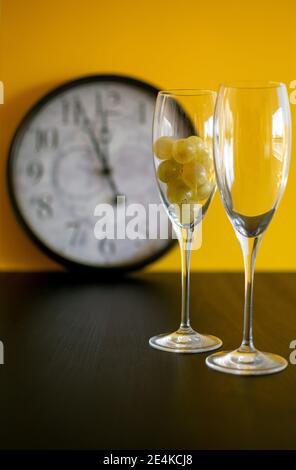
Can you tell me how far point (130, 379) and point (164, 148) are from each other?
25 centimetres

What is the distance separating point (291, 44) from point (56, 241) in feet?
1.79

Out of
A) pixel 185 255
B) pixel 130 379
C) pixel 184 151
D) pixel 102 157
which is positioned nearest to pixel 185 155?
pixel 184 151

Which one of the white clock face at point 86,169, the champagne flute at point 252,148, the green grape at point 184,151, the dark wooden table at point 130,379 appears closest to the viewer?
the dark wooden table at point 130,379

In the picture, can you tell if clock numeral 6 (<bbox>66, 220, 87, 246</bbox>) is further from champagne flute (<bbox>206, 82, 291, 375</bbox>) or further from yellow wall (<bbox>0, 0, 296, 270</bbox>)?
champagne flute (<bbox>206, 82, 291, 375</bbox>)

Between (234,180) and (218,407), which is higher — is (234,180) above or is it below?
above

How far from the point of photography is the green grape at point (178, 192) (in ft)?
2.72

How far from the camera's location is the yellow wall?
1379 mm

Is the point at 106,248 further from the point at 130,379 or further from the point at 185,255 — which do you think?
the point at 130,379

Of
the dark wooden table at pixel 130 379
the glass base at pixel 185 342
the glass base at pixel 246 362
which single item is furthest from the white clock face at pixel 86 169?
the glass base at pixel 246 362

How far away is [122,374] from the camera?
2.47 feet

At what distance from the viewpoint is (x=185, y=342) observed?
0.87 meters

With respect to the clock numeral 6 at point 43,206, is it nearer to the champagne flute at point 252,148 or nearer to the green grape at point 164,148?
the green grape at point 164,148
